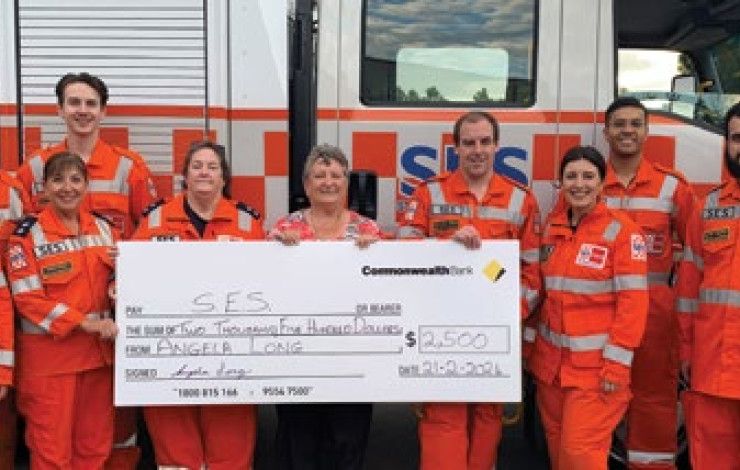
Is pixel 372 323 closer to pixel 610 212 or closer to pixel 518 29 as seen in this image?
pixel 610 212

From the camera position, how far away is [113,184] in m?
3.75

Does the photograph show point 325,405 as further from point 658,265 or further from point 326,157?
point 658,265

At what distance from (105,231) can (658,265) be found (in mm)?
2327

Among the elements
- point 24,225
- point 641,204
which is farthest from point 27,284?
point 641,204

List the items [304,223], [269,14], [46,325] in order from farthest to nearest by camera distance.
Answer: [269,14], [304,223], [46,325]

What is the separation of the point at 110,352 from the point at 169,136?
39.8 inches

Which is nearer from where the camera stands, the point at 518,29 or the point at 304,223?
the point at 304,223

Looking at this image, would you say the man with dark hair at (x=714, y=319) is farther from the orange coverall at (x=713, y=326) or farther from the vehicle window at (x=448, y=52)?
the vehicle window at (x=448, y=52)

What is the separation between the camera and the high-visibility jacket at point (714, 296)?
11.0ft

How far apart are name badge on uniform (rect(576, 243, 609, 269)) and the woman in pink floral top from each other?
2.64 feet

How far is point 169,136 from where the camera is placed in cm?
394

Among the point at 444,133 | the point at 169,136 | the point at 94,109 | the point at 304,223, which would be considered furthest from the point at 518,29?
the point at 94,109

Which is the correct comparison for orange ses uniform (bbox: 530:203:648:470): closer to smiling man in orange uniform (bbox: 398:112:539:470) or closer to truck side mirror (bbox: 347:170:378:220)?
smiling man in orange uniform (bbox: 398:112:539:470)

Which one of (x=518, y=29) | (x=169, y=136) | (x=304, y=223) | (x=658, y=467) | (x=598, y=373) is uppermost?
(x=518, y=29)
